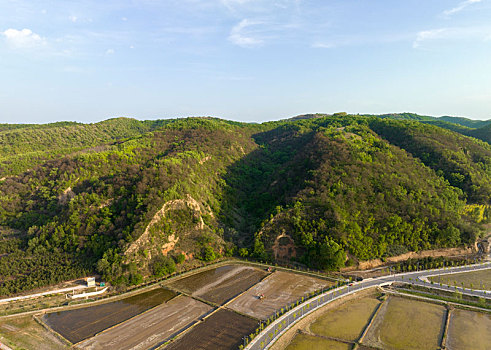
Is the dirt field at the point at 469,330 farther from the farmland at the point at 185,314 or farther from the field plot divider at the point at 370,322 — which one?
the farmland at the point at 185,314

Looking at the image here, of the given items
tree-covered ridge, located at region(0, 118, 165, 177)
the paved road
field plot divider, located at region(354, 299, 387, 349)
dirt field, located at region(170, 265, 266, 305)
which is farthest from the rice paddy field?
tree-covered ridge, located at region(0, 118, 165, 177)

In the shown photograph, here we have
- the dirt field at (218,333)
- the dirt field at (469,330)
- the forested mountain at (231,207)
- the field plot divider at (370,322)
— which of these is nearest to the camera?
the dirt field at (469,330)

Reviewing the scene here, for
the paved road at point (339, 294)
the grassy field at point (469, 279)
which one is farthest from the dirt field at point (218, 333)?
the grassy field at point (469, 279)

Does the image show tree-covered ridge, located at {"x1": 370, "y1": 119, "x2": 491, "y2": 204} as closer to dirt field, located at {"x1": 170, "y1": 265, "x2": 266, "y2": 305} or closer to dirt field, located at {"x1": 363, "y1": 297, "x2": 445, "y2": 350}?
dirt field, located at {"x1": 363, "y1": 297, "x2": 445, "y2": 350}

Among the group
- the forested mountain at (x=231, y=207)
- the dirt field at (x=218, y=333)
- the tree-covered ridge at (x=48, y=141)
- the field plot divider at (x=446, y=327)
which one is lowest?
the field plot divider at (x=446, y=327)

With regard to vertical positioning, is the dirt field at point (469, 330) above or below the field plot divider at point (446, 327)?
below

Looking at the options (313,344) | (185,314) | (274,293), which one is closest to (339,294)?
(274,293)

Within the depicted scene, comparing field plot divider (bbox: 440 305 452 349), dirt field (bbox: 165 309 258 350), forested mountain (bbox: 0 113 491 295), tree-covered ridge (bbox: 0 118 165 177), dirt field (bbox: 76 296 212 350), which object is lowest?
field plot divider (bbox: 440 305 452 349)
